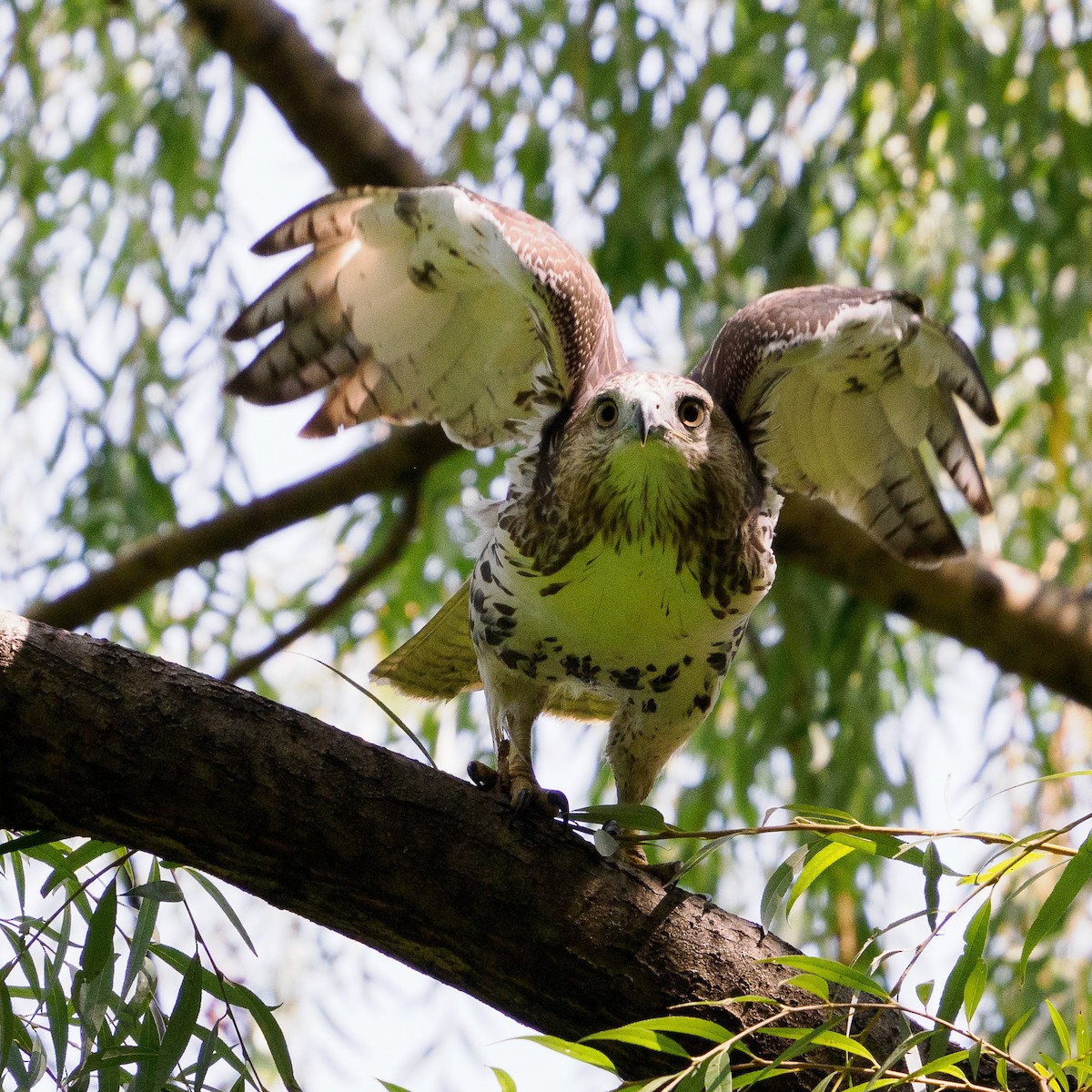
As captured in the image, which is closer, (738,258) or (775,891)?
(775,891)

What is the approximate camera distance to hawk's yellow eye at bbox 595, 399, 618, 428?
8.14 ft

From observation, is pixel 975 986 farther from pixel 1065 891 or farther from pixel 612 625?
pixel 612 625

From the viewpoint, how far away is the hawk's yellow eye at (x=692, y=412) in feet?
8.19

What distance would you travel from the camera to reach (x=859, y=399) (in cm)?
304

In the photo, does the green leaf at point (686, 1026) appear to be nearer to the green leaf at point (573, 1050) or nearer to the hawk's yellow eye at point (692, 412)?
the green leaf at point (573, 1050)

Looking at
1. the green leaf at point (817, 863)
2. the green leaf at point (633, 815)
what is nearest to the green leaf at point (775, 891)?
the green leaf at point (817, 863)

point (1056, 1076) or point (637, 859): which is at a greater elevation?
point (637, 859)

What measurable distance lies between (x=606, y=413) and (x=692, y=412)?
150mm

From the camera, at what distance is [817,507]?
3885mm

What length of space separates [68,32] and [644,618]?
2.91 metres

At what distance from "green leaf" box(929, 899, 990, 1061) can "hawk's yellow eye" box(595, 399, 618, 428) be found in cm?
114

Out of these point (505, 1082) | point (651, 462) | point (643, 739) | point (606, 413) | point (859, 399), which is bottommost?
point (505, 1082)

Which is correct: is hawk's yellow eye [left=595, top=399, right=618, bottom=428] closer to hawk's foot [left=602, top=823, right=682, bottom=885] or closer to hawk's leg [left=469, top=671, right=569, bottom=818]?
hawk's leg [left=469, top=671, right=569, bottom=818]

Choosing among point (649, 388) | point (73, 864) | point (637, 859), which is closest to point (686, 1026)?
point (73, 864)
